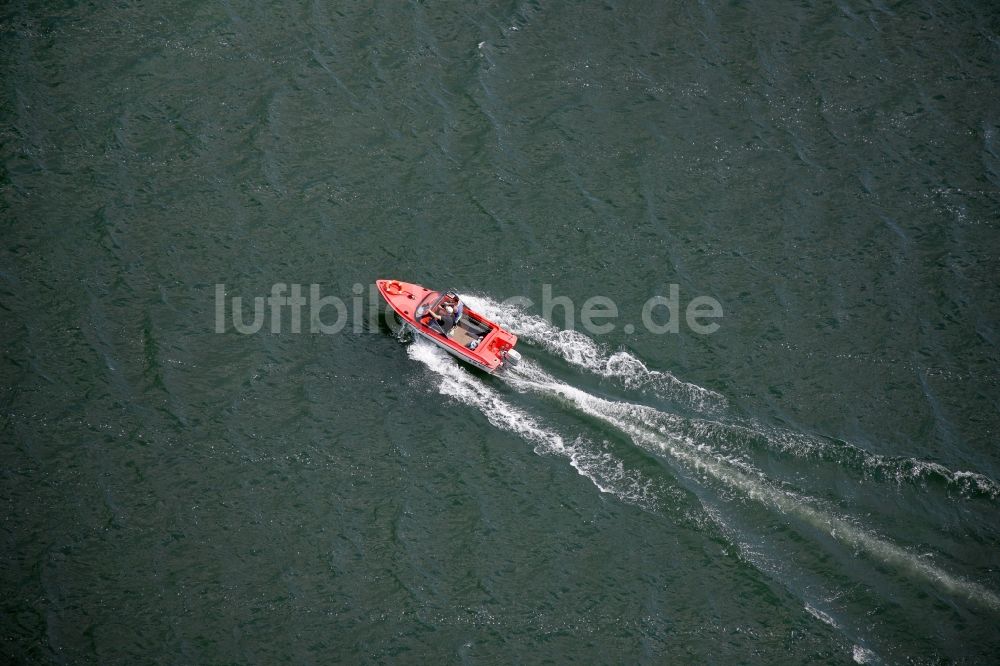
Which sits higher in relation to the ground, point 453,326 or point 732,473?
point 453,326

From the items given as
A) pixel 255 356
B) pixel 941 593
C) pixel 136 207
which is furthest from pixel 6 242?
pixel 941 593

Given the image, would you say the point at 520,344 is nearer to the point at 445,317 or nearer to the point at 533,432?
the point at 445,317

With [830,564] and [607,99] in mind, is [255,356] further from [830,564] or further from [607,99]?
[830,564]

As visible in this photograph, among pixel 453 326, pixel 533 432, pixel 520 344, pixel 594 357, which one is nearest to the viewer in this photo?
pixel 533 432

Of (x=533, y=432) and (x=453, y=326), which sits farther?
(x=453, y=326)
